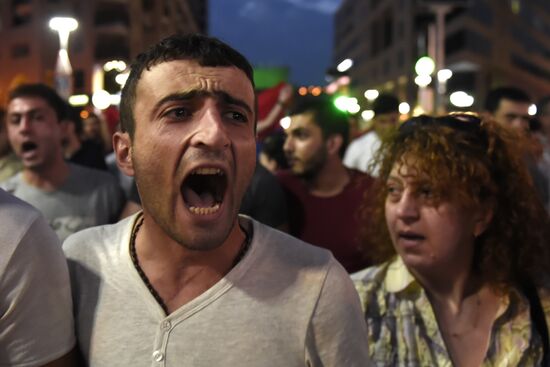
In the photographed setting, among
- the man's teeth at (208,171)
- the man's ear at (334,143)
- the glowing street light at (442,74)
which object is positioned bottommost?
the man's teeth at (208,171)

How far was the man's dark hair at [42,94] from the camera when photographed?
4.73 metres

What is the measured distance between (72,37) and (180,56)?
47581 mm

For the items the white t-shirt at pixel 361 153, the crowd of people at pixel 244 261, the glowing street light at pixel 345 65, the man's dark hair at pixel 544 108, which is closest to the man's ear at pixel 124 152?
the crowd of people at pixel 244 261

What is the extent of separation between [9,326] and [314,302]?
2.62ft

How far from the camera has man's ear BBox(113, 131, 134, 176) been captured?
198 cm

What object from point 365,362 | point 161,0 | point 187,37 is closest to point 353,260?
point 365,362

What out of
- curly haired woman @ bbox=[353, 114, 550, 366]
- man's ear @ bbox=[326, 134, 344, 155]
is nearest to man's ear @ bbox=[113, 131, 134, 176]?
curly haired woman @ bbox=[353, 114, 550, 366]

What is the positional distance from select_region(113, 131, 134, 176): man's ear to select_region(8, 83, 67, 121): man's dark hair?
295 cm

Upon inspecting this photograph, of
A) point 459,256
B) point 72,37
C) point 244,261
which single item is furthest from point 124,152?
point 72,37

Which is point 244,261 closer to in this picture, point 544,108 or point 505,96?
point 505,96

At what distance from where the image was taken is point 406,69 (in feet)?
247

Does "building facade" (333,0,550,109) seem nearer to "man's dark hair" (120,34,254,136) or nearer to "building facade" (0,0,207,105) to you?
"building facade" (0,0,207,105)

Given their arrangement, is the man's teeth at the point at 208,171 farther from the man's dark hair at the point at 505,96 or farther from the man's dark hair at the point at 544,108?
the man's dark hair at the point at 544,108

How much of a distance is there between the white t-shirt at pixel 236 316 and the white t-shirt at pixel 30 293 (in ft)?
0.26
